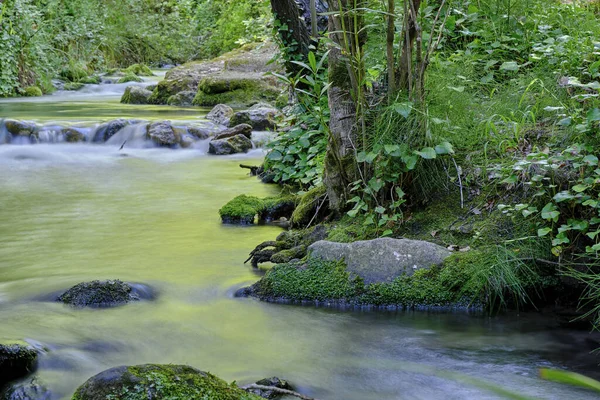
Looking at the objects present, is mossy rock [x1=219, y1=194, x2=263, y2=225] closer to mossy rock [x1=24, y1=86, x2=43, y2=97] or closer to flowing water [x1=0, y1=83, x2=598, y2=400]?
flowing water [x1=0, y1=83, x2=598, y2=400]

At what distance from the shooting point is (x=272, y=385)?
124 inches

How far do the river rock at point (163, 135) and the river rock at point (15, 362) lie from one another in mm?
8756

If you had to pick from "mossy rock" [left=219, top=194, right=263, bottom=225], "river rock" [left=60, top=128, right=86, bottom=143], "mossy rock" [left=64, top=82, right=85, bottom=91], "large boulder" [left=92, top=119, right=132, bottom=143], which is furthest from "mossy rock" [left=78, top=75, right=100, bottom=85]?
"mossy rock" [left=219, top=194, right=263, bottom=225]

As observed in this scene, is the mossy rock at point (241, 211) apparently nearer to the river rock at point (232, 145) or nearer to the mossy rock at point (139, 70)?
the river rock at point (232, 145)

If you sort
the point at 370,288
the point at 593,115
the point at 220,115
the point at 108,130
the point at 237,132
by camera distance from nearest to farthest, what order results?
the point at 593,115
the point at 370,288
the point at 237,132
the point at 108,130
the point at 220,115

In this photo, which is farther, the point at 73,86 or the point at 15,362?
the point at 73,86

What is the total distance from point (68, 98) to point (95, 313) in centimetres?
1589

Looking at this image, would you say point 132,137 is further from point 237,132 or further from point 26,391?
point 26,391

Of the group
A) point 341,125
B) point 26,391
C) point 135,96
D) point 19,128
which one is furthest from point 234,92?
point 26,391

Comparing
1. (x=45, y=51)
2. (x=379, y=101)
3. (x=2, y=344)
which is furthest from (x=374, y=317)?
(x=45, y=51)

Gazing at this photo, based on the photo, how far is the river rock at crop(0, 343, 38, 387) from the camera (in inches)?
126

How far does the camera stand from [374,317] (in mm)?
4066

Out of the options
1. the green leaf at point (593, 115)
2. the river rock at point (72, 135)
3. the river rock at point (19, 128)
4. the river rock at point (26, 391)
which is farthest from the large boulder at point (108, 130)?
the green leaf at point (593, 115)

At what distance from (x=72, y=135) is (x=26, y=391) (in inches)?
378
